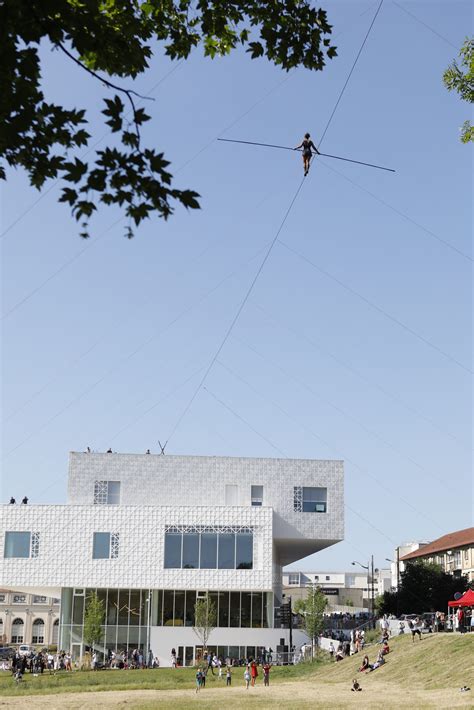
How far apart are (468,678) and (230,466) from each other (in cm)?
3290

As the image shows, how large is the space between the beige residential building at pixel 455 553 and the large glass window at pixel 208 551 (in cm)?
3716

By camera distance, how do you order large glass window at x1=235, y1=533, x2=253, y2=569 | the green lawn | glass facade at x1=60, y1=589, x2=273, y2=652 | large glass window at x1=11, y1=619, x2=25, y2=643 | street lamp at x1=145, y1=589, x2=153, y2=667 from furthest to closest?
large glass window at x1=11, y1=619, x2=25, y2=643, large glass window at x1=235, y1=533, x2=253, y2=569, glass facade at x1=60, y1=589, x2=273, y2=652, street lamp at x1=145, y1=589, x2=153, y2=667, the green lawn

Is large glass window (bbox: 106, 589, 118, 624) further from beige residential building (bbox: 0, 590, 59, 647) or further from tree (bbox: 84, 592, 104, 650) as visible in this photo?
beige residential building (bbox: 0, 590, 59, 647)

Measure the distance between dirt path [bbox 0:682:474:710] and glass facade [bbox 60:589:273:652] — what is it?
1974 cm

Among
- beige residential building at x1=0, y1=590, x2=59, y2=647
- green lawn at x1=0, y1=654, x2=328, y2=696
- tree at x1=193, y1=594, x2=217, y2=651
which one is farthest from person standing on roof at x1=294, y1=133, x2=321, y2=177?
beige residential building at x1=0, y1=590, x2=59, y2=647

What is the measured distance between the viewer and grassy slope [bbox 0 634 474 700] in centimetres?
3738

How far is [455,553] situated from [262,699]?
67.5 m

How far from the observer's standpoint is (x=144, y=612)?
6028 cm

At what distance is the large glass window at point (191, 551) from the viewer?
60.4 metres

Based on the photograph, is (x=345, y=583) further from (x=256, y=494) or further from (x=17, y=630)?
(x=256, y=494)

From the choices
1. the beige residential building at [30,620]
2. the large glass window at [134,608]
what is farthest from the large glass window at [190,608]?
the beige residential building at [30,620]

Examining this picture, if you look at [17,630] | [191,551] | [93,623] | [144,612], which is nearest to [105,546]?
[144,612]

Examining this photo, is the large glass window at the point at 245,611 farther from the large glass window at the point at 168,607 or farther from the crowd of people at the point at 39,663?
the crowd of people at the point at 39,663

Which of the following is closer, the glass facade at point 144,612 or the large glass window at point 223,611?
the glass facade at point 144,612
